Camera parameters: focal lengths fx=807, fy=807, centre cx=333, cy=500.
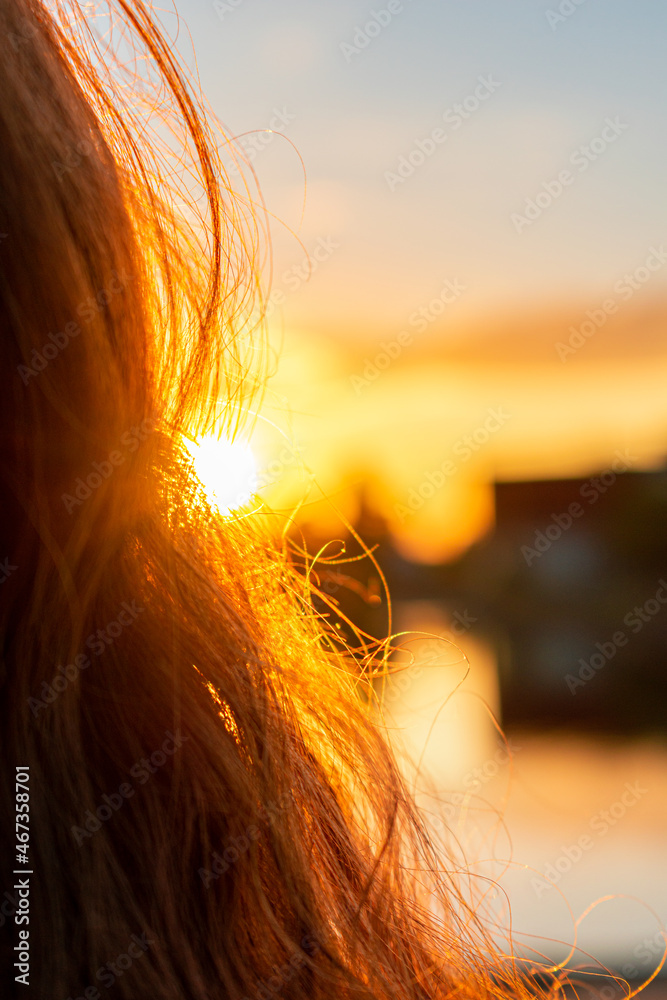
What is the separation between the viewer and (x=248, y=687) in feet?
1.93

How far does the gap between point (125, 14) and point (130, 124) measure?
80 millimetres

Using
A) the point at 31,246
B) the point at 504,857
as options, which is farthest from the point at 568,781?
the point at 31,246

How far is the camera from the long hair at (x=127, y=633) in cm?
51

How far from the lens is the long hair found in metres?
0.51

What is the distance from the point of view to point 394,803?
71 centimetres

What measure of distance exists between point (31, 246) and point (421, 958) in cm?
61

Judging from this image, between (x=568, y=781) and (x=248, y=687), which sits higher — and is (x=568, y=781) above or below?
above

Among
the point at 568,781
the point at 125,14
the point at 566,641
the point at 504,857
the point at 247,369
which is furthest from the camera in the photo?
the point at 566,641

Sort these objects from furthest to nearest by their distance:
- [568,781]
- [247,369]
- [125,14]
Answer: [568,781]
[247,369]
[125,14]

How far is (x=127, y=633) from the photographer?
1.82ft

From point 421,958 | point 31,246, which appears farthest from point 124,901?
point 31,246

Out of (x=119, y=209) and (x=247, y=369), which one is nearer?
(x=119, y=209)

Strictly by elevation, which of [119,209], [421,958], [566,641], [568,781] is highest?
[566,641]

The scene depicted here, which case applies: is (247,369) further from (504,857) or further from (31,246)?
(504,857)
